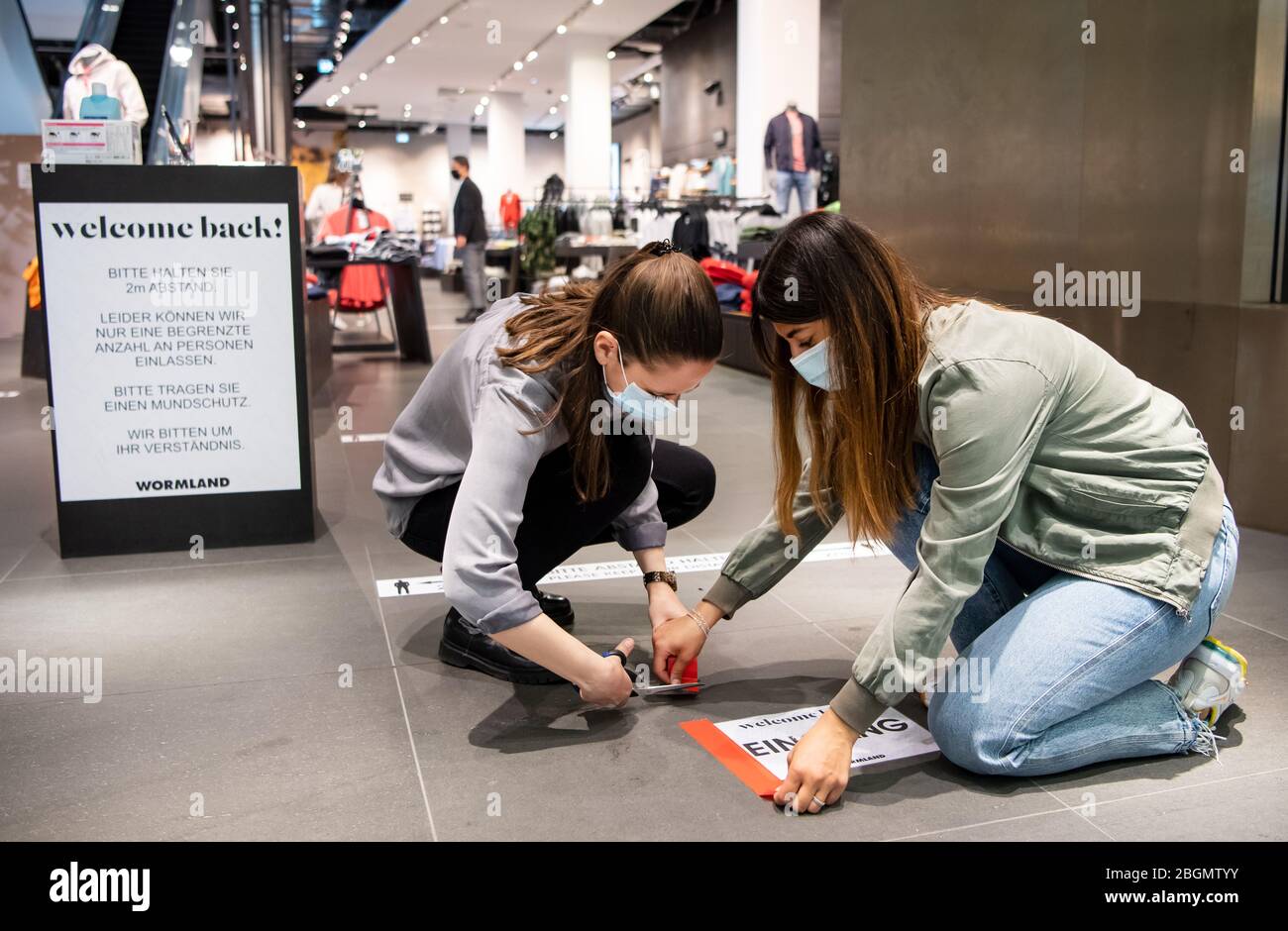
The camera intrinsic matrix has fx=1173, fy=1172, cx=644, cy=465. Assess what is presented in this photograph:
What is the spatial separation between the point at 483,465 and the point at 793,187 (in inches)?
339

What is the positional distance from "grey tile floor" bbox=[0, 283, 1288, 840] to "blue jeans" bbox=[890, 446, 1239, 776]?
52 mm

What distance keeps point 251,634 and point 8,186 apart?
884cm

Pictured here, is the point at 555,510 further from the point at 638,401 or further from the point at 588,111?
the point at 588,111

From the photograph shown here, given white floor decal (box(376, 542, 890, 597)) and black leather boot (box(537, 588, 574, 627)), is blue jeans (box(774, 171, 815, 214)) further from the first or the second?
black leather boot (box(537, 588, 574, 627))

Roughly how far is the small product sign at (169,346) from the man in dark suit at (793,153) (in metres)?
7.19

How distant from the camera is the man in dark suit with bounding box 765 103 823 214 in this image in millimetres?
9812

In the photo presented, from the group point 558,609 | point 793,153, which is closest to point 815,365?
point 558,609

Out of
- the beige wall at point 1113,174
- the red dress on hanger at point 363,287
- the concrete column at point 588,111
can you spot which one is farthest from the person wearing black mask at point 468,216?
the beige wall at point 1113,174

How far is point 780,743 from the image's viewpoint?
79.3 inches

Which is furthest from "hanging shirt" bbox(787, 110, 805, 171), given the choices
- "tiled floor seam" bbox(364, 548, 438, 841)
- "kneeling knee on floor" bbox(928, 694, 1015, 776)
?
"kneeling knee on floor" bbox(928, 694, 1015, 776)

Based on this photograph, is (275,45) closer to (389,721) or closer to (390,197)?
(390,197)

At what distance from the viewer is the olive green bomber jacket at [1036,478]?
167 cm

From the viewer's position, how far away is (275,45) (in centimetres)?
1833
